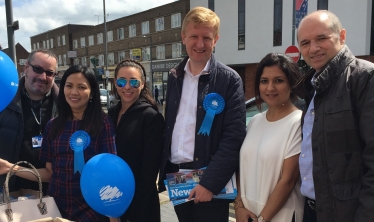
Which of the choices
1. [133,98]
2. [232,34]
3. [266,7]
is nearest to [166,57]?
[232,34]

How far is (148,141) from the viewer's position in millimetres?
2443

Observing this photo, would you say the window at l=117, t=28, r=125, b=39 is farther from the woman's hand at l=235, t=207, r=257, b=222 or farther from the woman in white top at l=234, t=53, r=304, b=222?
the woman's hand at l=235, t=207, r=257, b=222

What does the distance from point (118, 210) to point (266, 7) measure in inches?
847

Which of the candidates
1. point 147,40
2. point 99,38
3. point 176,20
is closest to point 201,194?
point 176,20

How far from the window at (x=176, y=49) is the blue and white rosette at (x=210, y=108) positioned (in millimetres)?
28760

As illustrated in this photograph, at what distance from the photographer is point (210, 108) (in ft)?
7.23

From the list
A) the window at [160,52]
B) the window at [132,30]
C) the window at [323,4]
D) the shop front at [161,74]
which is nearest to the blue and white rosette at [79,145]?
the window at [323,4]

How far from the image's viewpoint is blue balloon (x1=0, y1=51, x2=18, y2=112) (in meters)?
2.33

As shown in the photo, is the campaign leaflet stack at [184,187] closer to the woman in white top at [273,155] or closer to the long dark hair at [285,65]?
the woman in white top at [273,155]

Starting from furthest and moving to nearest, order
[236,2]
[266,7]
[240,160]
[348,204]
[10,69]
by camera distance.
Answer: [236,2] → [266,7] → [10,69] → [240,160] → [348,204]

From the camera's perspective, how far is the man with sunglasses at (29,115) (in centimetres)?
256

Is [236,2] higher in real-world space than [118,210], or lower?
higher

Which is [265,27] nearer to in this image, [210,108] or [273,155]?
[210,108]

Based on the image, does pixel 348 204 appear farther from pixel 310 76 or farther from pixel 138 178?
pixel 138 178
